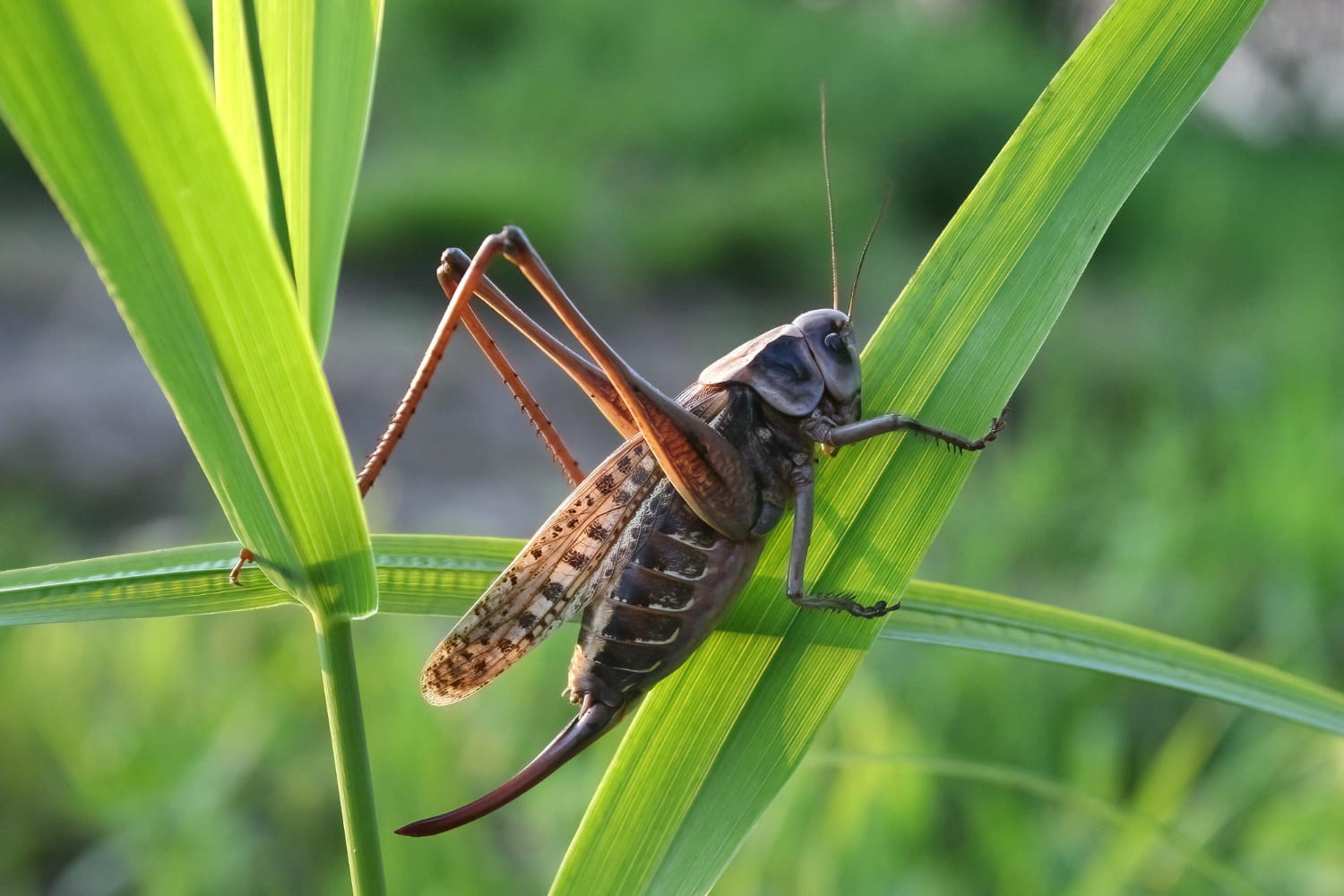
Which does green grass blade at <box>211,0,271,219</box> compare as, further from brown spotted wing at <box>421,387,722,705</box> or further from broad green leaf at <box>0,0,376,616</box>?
brown spotted wing at <box>421,387,722,705</box>

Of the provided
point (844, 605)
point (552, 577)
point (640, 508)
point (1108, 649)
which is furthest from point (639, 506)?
point (1108, 649)

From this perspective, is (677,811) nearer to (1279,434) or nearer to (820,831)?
(820,831)

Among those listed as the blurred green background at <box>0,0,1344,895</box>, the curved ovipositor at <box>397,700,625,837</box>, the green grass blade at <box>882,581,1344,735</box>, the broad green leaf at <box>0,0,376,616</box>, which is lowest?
the blurred green background at <box>0,0,1344,895</box>

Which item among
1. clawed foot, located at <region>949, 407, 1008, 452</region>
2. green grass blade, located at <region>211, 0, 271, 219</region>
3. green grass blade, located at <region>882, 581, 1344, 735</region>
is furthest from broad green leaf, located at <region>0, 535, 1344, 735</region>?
green grass blade, located at <region>211, 0, 271, 219</region>

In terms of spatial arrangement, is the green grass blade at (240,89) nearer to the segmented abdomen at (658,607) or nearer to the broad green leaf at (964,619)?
the broad green leaf at (964,619)

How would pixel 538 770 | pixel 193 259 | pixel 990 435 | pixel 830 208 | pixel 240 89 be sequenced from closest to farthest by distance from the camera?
pixel 193 259 < pixel 240 89 < pixel 538 770 < pixel 990 435 < pixel 830 208

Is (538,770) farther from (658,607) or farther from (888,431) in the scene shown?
(888,431)

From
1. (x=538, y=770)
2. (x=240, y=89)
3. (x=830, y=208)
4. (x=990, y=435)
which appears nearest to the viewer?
(x=240, y=89)
